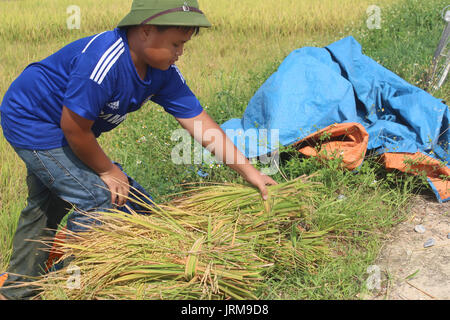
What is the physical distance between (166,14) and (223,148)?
0.73 metres

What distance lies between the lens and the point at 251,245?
2037 mm

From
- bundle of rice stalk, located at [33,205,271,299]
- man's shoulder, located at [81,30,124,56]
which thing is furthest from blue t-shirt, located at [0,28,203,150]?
bundle of rice stalk, located at [33,205,271,299]

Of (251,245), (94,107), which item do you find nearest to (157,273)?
(251,245)

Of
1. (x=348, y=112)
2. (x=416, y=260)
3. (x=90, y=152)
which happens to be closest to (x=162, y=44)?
(x=90, y=152)

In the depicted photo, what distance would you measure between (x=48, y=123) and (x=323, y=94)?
80.6 inches

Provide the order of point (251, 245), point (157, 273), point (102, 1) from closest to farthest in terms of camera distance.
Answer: point (157, 273)
point (251, 245)
point (102, 1)

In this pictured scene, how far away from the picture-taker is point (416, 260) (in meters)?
2.42

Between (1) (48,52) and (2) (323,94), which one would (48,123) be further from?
(1) (48,52)

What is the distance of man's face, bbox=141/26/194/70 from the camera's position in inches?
68.7

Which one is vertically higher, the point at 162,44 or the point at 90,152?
the point at 162,44

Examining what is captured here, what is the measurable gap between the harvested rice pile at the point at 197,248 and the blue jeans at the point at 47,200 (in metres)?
0.09

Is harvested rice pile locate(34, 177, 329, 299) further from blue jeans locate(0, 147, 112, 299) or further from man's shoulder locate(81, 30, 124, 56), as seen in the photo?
man's shoulder locate(81, 30, 124, 56)

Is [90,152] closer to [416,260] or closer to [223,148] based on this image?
[223,148]

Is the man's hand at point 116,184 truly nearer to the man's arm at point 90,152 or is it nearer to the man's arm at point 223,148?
the man's arm at point 90,152
